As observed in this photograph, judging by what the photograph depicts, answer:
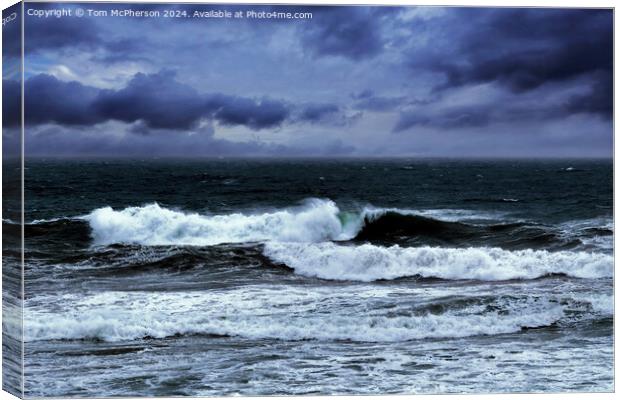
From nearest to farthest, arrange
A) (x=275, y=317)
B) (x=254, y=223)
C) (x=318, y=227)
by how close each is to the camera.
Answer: (x=275, y=317), (x=318, y=227), (x=254, y=223)

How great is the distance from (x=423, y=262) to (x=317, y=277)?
50.3 inches

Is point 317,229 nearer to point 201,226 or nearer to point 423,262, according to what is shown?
point 423,262

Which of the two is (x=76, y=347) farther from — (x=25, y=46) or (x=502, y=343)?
(x=502, y=343)

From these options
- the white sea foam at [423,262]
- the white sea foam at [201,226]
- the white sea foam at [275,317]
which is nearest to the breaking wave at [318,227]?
the white sea foam at [201,226]

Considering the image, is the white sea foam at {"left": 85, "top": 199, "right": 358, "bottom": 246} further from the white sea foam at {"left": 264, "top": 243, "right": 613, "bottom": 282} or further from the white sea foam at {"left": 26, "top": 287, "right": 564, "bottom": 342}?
the white sea foam at {"left": 26, "top": 287, "right": 564, "bottom": 342}

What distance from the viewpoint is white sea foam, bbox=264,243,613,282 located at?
41.9 ft

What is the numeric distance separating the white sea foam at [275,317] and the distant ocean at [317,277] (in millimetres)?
17

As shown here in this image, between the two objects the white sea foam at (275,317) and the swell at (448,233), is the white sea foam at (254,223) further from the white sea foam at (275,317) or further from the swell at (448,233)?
the white sea foam at (275,317)

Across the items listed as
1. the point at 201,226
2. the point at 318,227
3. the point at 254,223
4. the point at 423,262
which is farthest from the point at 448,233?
the point at 201,226

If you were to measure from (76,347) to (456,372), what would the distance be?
4.14 m

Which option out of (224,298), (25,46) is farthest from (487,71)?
(25,46)

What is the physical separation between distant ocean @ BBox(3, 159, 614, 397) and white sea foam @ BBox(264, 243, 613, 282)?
0.06ft

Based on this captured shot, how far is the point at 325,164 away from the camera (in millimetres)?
12273

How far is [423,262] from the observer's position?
12930 millimetres
